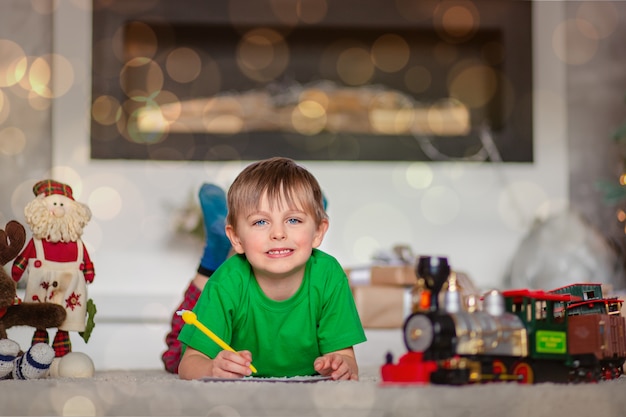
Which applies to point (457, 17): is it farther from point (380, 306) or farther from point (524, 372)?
A: point (524, 372)

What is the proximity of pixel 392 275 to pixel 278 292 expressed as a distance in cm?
91

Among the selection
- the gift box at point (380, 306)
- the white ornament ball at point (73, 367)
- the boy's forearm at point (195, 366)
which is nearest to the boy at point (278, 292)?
the boy's forearm at point (195, 366)

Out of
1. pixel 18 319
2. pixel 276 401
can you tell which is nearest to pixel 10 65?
pixel 18 319

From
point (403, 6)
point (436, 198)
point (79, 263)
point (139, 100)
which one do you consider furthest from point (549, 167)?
point (79, 263)

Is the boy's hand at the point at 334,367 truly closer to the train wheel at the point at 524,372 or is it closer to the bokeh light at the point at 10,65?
the train wheel at the point at 524,372

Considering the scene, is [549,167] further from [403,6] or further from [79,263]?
[79,263]

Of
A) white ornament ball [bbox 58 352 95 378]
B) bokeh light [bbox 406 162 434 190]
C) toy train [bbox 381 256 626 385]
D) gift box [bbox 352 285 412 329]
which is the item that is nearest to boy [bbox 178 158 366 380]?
white ornament ball [bbox 58 352 95 378]

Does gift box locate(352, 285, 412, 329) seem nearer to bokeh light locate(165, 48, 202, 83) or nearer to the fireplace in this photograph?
the fireplace

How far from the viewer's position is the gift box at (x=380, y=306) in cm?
213

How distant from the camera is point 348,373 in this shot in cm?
120

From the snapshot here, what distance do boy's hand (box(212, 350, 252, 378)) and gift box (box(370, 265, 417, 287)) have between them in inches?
41.7

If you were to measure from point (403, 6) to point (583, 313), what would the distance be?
5.20 feet

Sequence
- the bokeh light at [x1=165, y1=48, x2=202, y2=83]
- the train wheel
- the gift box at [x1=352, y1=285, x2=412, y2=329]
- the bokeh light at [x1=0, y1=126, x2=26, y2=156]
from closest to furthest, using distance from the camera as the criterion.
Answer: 1. the train wheel
2. the gift box at [x1=352, y1=285, x2=412, y2=329]
3. the bokeh light at [x1=0, y1=126, x2=26, y2=156]
4. the bokeh light at [x1=165, y1=48, x2=202, y2=83]

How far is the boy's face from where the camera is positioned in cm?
121
